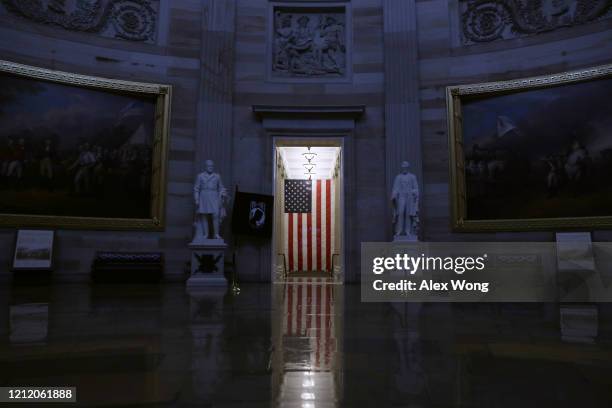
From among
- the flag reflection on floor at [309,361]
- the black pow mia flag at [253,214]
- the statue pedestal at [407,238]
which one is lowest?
the flag reflection on floor at [309,361]

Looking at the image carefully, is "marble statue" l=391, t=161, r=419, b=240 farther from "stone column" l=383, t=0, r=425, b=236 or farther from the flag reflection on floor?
the flag reflection on floor

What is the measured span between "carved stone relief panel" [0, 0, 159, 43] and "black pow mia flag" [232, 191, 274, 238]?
20.3 ft

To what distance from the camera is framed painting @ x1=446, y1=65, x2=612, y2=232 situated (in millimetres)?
12070

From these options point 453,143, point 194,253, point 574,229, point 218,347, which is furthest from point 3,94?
point 574,229

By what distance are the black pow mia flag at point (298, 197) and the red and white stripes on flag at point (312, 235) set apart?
5.12 m

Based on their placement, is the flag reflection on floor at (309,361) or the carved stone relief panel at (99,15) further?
the carved stone relief panel at (99,15)

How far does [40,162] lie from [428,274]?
459 inches

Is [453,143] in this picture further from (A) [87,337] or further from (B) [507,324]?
(A) [87,337]

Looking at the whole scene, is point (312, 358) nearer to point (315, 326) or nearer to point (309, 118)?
point (315, 326)

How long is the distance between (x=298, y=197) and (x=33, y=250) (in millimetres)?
8628

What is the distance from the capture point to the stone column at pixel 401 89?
13.8 m

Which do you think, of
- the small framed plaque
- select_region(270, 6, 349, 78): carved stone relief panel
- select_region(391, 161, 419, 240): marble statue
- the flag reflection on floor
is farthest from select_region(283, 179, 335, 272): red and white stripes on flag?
the flag reflection on floor

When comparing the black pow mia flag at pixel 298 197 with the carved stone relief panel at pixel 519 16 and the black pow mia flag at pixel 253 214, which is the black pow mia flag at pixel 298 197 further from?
the carved stone relief panel at pixel 519 16

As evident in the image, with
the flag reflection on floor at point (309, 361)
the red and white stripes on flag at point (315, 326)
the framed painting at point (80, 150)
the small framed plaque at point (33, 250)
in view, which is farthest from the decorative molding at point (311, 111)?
the flag reflection on floor at point (309, 361)
